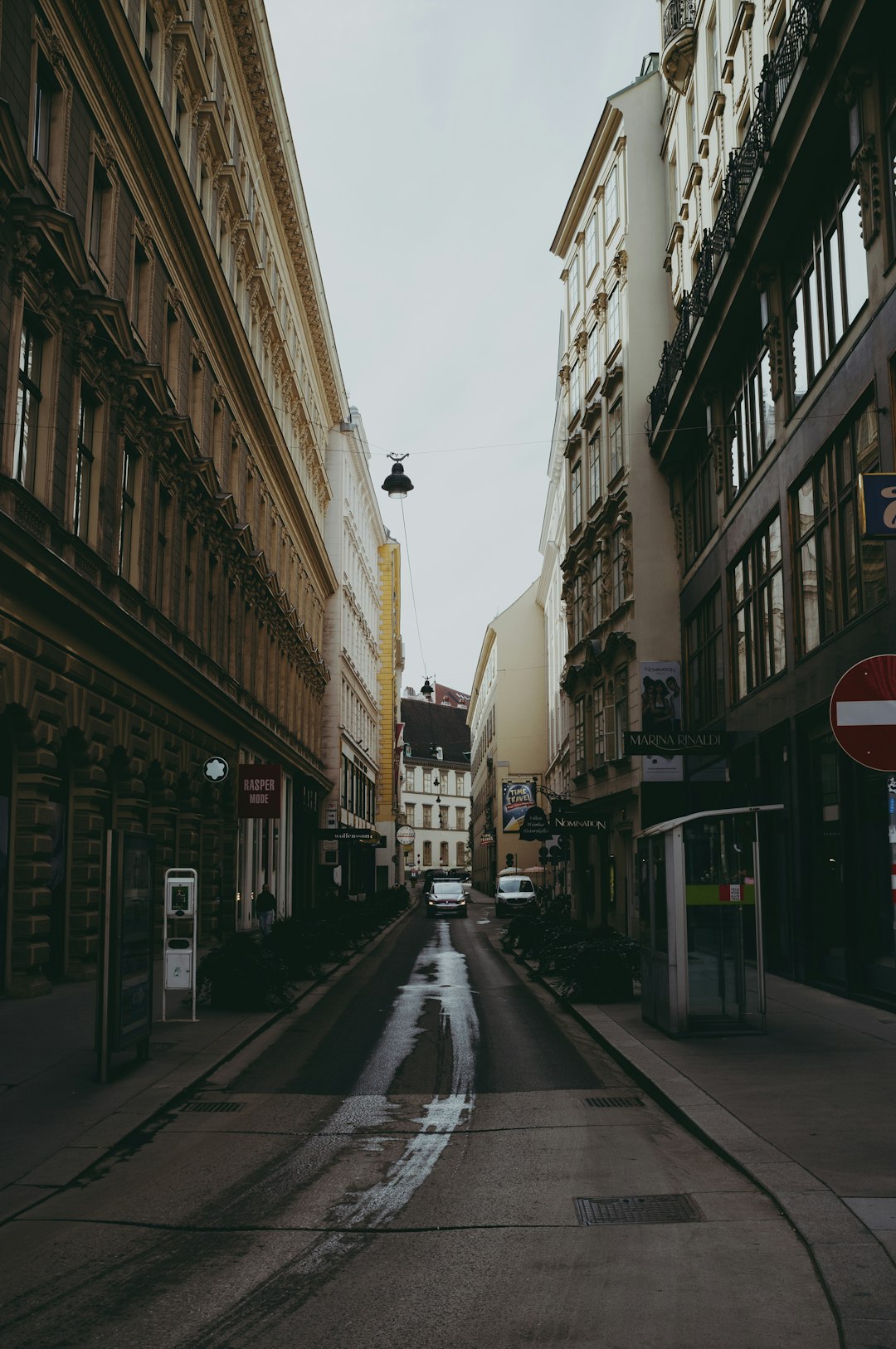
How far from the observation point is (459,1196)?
25.4 feet

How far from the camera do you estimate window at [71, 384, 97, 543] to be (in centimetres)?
1917

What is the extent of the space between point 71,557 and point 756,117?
1388 centimetres

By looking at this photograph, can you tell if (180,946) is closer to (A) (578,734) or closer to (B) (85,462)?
(B) (85,462)

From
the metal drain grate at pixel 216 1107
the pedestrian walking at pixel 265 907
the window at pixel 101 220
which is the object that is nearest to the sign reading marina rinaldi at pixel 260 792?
the pedestrian walking at pixel 265 907

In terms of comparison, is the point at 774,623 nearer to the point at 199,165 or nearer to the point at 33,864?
the point at 33,864

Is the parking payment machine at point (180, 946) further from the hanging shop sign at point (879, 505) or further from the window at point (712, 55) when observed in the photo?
the window at point (712, 55)

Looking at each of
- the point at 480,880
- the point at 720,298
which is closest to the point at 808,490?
the point at 720,298

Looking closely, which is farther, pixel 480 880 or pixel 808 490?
pixel 480 880

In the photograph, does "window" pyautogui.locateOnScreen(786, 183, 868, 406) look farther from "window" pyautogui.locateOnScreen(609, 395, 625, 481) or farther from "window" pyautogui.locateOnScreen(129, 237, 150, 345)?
"window" pyautogui.locateOnScreen(609, 395, 625, 481)

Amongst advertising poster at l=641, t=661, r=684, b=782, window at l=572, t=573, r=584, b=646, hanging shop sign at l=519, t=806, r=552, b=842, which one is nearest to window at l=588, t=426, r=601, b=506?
window at l=572, t=573, r=584, b=646

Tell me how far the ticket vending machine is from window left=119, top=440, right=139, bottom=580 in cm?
1158

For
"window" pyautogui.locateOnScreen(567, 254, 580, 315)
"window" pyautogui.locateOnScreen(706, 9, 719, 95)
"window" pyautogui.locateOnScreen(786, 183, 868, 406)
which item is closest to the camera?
"window" pyautogui.locateOnScreen(786, 183, 868, 406)

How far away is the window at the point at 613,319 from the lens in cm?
3866

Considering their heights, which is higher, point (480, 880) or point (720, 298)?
point (720, 298)
